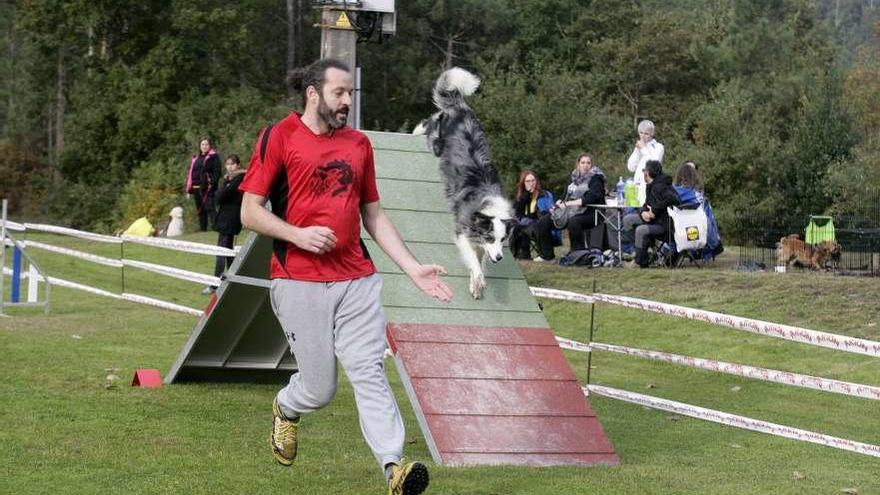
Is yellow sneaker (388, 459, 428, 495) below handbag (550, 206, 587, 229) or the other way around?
below

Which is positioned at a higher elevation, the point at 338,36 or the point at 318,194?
the point at 338,36

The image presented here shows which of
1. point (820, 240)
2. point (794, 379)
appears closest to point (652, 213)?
point (820, 240)

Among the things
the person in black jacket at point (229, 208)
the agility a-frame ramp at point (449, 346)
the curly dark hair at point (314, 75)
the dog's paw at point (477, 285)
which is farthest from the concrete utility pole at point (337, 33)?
the curly dark hair at point (314, 75)

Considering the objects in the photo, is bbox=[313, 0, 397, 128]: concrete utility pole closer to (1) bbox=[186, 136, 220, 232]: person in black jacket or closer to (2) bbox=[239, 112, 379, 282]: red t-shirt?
(1) bbox=[186, 136, 220, 232]: person in black jacket

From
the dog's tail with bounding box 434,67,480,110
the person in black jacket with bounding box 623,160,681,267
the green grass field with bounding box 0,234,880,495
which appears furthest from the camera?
the person in black jacket with bounding box 623,160,681,267

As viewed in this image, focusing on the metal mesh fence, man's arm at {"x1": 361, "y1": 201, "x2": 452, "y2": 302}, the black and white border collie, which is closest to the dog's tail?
the black and white border collie

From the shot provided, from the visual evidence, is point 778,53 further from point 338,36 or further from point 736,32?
point 338,36

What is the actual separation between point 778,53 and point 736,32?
197 centimetres

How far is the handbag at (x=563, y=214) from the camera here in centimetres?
1731

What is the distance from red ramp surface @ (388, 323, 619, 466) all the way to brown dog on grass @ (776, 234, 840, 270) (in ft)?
31.2

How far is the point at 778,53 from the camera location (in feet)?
180

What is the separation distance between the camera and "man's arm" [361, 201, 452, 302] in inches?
241

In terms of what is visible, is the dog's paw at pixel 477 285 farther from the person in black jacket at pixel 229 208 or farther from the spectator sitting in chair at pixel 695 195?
the person in black jacket at pixel 229 208

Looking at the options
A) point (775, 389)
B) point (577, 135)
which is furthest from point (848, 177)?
point (775, 389)
